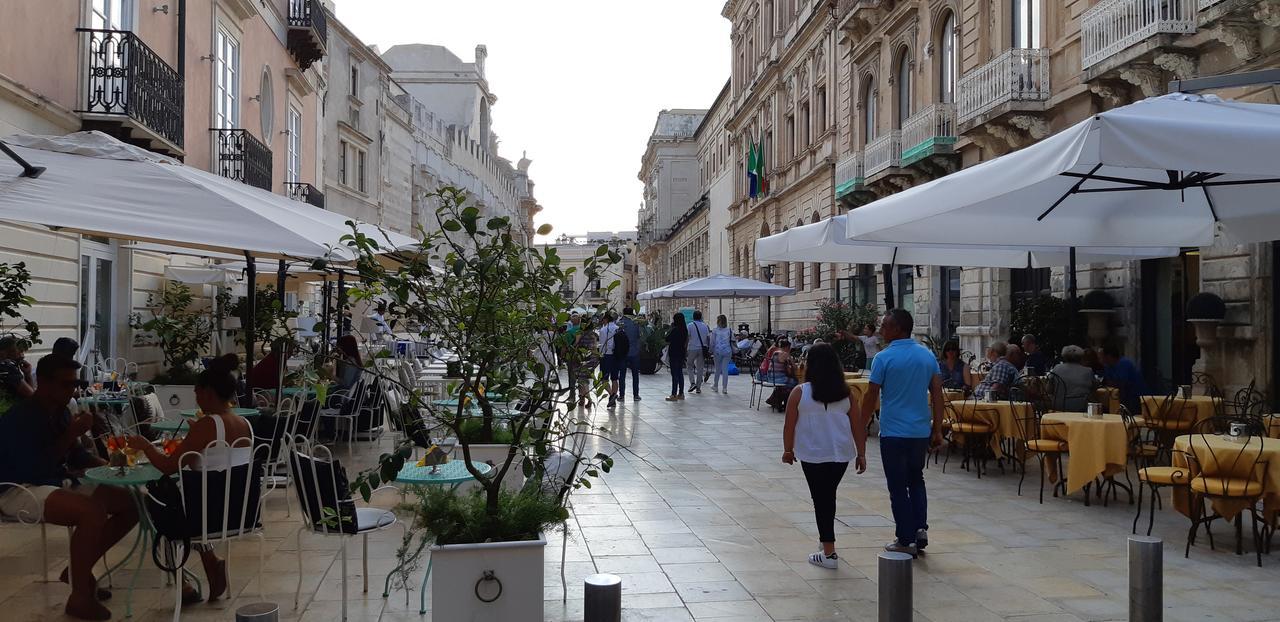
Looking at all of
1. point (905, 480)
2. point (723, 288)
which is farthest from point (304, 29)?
point (905, 480)

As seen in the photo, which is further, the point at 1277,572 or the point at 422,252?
the point at 1277,572

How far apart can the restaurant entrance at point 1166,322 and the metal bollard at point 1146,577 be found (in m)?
8.96

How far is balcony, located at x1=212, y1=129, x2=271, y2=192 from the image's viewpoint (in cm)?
1562

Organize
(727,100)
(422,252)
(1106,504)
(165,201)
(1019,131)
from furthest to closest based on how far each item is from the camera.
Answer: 1. (727,100)
2. (1019,131)
3. (1106,504)
4. (165,201)
5. (422,252)

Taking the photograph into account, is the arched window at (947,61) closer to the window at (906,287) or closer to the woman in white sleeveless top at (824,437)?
the window at (906,287)

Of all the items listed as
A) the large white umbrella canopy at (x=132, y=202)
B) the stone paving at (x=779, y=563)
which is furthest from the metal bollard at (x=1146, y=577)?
the large white umbrella canopy at (x=132, y=202)

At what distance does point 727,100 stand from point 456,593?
44.2 meters

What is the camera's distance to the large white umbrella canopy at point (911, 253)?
35.4 ft

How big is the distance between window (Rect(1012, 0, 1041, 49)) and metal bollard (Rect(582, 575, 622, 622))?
14.6 metres

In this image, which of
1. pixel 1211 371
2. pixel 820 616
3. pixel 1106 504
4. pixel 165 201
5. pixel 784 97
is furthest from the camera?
pixel 784 97

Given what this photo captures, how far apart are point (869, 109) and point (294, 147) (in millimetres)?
14018

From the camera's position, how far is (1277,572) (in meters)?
5.76

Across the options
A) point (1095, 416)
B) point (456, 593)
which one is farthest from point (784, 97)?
point (456, 593)

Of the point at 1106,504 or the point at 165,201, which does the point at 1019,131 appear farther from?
the point at 165,201
